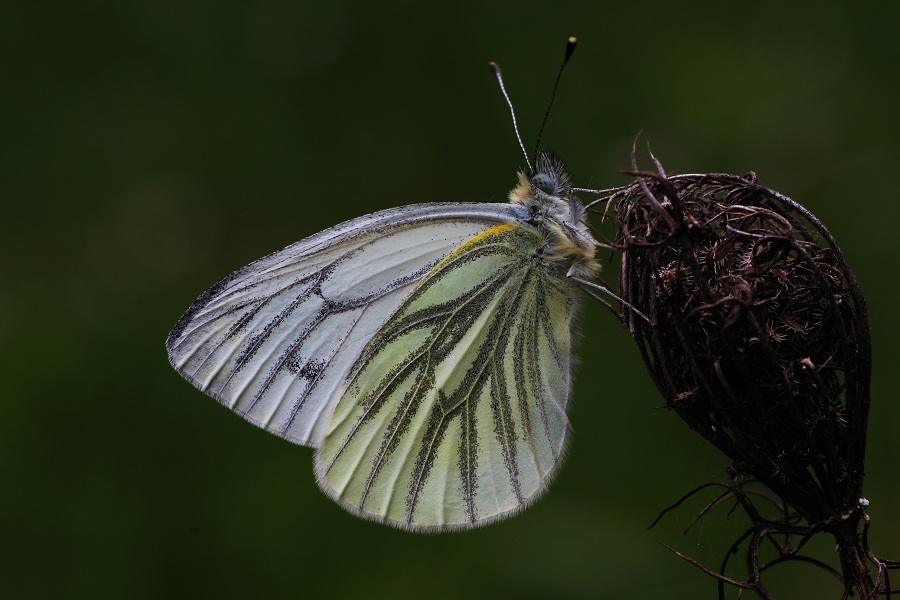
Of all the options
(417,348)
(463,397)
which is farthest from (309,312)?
(463,397)

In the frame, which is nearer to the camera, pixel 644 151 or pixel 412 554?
pixel 412 554

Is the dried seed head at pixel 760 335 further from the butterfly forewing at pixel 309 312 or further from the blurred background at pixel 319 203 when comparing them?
the blurred background at pixel 319 203

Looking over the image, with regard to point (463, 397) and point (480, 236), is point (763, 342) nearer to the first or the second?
point (480, 236)

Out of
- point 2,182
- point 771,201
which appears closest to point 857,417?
point 771,201

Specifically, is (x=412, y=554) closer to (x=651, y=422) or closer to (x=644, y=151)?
(x=651, y=422)

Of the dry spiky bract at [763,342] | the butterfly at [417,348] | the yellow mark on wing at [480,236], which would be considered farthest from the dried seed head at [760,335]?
the yellow mark on wing at [480,236]
